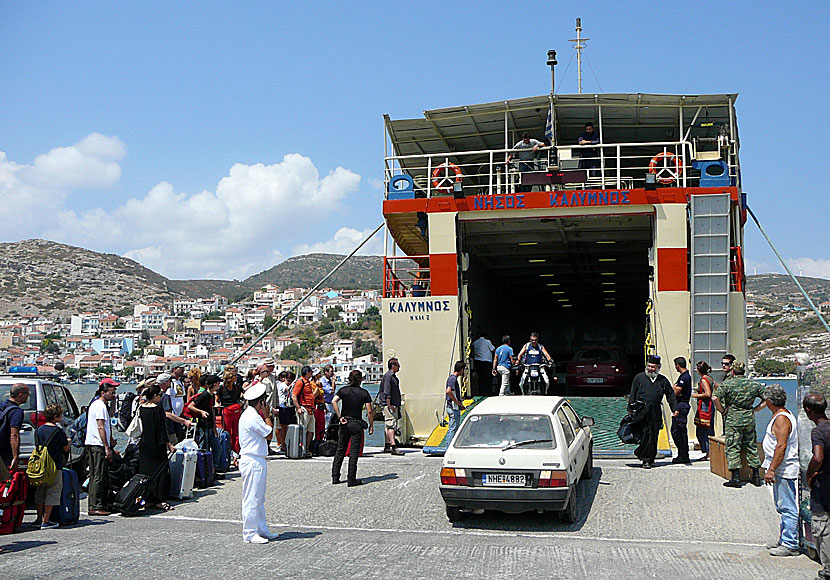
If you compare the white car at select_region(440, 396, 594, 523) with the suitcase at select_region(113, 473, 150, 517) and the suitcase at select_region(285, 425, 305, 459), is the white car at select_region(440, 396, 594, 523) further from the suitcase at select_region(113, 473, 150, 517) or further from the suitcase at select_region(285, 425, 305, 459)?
the suitcase at select_region(285, 425, 305, 459)

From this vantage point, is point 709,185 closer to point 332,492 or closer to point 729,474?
point 729,474

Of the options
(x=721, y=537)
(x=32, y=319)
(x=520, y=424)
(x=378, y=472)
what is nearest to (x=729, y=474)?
(x=721, y=537)

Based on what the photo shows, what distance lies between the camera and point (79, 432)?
11.9m

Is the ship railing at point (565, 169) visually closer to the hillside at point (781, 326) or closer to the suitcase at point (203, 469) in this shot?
the suitcase at point (203, 469)

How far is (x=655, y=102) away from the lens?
726 inches

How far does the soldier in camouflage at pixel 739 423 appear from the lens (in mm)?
10562

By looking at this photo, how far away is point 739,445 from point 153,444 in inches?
306

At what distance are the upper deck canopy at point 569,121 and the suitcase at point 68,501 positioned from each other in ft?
41.0

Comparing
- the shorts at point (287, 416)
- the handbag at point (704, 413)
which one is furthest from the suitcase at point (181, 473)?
the handbag at point (704, 413)

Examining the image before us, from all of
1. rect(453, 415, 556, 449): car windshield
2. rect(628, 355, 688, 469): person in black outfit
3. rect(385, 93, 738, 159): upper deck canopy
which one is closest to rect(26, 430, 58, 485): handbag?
rect(453, 415, 556, 449): car windshield

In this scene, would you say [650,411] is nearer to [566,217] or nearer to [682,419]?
[682,419]

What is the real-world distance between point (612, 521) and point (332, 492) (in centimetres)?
400

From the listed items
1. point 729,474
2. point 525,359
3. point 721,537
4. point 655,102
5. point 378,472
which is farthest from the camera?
point 655,102

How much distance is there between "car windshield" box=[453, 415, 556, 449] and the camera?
30.2 ft
